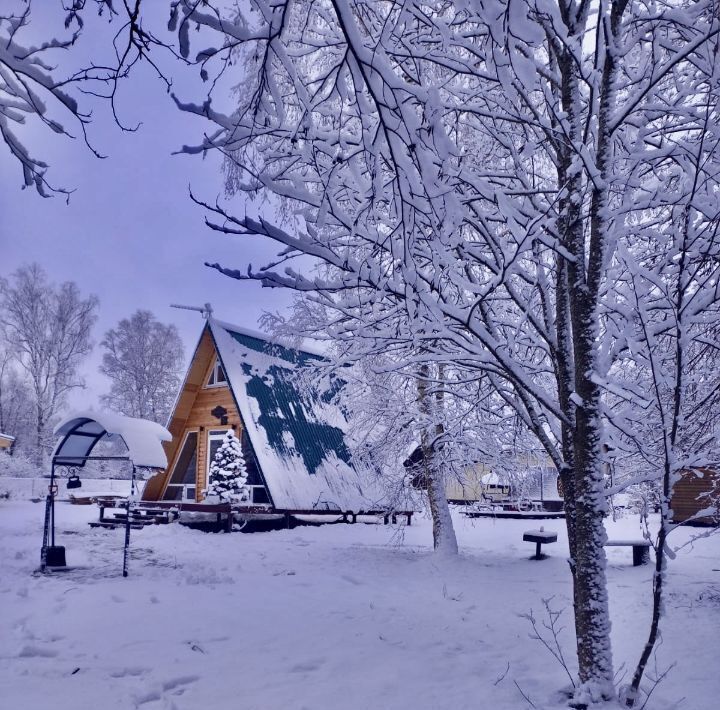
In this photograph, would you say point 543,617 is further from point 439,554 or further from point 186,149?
point 186,149

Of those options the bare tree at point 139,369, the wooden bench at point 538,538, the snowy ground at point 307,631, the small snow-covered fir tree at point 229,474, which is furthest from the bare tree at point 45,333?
the wooden bench at point 538,538

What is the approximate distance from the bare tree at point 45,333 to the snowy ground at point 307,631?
21.4 m

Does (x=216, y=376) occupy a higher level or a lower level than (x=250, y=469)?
higher

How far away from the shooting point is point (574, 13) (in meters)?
4.55

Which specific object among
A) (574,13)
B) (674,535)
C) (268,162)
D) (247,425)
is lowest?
(674,535)

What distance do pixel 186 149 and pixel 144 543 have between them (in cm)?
1067

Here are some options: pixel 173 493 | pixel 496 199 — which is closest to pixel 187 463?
pixel 173 493

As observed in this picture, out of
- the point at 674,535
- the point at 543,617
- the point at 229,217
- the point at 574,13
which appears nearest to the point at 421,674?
the point at 543,617

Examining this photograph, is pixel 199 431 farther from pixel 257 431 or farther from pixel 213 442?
pixel 257 431

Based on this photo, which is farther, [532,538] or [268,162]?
[532,538]

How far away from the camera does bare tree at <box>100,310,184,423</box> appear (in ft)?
119

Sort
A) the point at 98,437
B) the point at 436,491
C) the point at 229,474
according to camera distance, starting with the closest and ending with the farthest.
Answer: the point at 98,437, the point at 436,491, the point at 229,474

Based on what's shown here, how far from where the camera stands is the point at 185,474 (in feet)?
60.9

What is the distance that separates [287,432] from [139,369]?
2293cm
